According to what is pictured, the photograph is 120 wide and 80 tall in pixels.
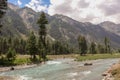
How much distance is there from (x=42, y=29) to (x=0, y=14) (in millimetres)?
59290

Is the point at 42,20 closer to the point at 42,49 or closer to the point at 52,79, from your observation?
the point at 42,49

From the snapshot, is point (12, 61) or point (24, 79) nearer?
point (24, 79)

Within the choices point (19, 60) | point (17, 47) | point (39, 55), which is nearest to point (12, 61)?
point (19, 60)

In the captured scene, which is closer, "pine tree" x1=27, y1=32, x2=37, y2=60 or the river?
the river

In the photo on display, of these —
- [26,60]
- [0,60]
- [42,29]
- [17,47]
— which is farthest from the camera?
[17,47]

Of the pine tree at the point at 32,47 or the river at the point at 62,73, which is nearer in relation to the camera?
the river at the point at 62,73

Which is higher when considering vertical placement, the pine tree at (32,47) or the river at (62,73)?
the pine tree at (32,47)

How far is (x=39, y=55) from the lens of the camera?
103 meters

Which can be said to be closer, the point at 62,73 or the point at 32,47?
the point at 62,73

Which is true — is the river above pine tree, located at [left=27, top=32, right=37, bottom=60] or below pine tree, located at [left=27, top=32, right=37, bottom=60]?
below

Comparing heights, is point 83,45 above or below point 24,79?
above

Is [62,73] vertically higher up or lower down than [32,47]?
lower down

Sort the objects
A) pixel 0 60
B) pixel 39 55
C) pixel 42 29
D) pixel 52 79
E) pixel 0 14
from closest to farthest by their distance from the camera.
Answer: pixel 52 79 → pixel 0 14 → pixel 0 60 → pixel 39 55 → pixel 42 29

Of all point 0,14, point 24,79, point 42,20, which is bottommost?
point 24,79
